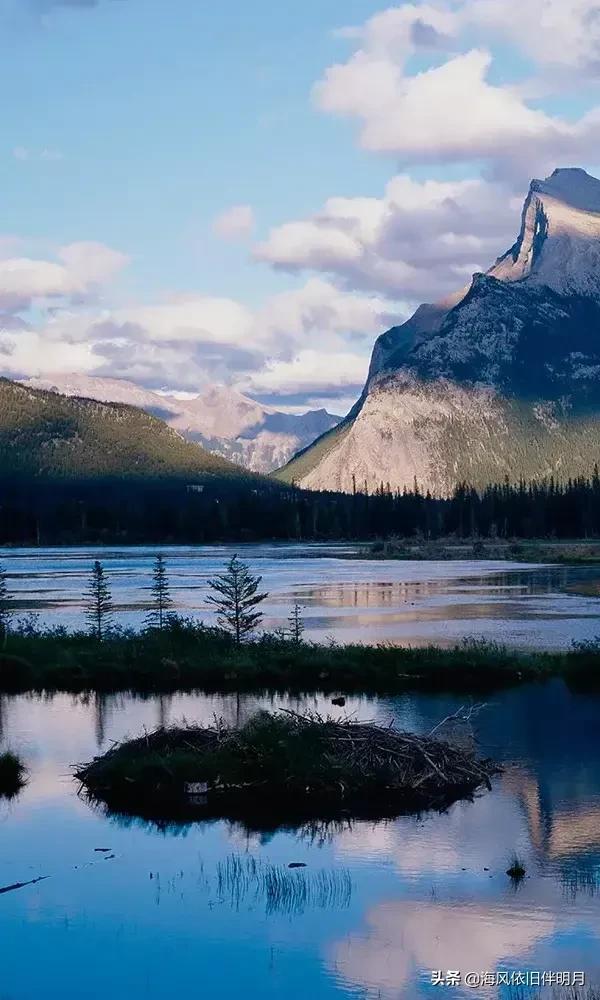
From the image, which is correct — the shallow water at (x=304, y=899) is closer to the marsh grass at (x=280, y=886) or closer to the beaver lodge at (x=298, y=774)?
the marsh grass at (x=280, y=886)

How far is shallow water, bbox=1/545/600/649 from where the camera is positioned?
6009 centimetres

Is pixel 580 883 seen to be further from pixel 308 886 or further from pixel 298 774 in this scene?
pixel 298 774

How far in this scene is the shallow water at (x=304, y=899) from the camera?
17.5 meters

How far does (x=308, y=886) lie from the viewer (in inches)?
845

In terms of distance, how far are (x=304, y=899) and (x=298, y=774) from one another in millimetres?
6386

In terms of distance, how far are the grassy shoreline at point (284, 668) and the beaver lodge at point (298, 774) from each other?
13.6 meters

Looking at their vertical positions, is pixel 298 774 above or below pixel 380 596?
below

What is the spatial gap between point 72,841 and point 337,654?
2161 cm

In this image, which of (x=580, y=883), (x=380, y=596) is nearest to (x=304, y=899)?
(x=580, y=883)

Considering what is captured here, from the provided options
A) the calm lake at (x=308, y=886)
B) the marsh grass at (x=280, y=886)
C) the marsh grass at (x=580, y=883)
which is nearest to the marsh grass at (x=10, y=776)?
the calm lake at (x=308, y=886)

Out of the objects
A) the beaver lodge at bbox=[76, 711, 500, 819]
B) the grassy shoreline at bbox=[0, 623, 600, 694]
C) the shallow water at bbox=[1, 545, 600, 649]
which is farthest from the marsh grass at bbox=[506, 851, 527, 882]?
the shallow water at bbox=[1, 545, 600, 649]

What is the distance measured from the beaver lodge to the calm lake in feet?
3.00

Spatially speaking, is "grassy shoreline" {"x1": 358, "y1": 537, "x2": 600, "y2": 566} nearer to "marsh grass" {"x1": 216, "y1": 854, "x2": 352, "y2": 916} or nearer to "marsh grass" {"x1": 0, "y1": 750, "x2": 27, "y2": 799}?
"marsh grass" {"x1": 0, "y1": 750, "x2": 27, "y2": 799}

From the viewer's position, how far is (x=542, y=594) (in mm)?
84438
